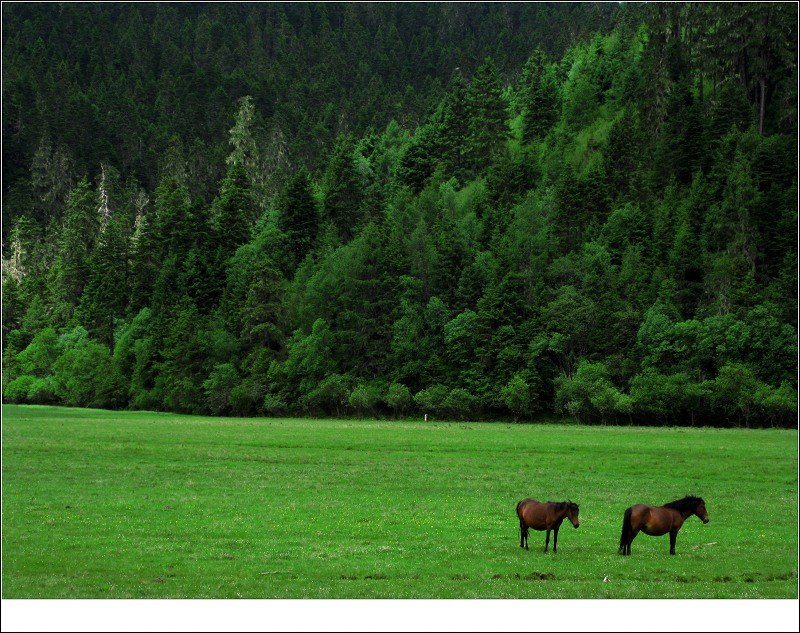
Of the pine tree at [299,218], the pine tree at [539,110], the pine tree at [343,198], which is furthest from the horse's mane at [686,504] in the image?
the pine tree at [539,110]

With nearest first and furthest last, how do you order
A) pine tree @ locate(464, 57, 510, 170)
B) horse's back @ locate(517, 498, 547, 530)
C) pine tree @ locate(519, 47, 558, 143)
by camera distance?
horse's back @ locate(517, 498, 547, 530)
pine tree @ locate(519, 47, 558, 143)
pine tree @ locate(464, 57, 510, 170)

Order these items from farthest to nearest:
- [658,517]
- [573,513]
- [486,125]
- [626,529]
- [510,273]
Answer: [486,125] → [510,273] → [626,529] → [658,517] → [573,513]

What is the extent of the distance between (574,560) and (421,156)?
143230mm

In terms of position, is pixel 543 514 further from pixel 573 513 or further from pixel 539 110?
pixel 539 110

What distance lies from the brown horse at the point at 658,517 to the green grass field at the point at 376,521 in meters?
0.92

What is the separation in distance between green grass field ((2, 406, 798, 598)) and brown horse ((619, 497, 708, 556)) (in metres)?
0.92

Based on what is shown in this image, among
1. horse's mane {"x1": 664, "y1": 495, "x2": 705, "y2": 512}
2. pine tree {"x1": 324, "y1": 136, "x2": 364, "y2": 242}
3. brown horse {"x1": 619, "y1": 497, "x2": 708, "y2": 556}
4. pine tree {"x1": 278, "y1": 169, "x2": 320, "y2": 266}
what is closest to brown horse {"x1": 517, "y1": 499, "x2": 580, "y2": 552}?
brown horse {"x1": 619, "y1": 497, "x2": 708, "y2": 556}

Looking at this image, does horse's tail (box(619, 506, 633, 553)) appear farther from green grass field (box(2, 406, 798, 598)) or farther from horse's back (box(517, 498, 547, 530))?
horse's back (box(517, 498, 547, 530))

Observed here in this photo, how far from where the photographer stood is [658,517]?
2275cm

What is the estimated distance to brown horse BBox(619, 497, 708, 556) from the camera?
2269cm

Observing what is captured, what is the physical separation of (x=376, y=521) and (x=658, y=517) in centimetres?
1043

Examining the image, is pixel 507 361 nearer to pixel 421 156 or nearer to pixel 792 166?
pixel 792 166

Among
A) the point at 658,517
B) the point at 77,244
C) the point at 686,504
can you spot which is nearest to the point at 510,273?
the point at 686,504

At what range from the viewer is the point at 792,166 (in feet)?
373
